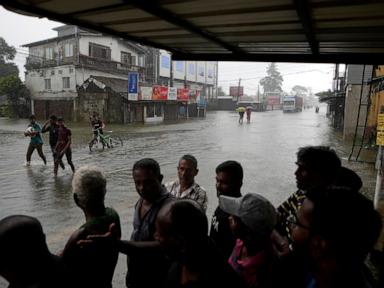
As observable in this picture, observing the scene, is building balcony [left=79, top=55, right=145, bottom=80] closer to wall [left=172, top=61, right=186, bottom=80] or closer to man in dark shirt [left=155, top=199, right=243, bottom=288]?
wall [left=172, top=61, right=186, bottom=80]

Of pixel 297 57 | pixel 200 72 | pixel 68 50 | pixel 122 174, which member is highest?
pixel 68 50

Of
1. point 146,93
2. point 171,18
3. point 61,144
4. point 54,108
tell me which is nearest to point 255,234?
point 171,18

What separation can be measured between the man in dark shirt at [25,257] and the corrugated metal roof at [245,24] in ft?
5.24

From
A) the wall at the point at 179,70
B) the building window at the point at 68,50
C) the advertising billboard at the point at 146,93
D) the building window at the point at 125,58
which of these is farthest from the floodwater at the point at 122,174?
the wall at the point at 179,70

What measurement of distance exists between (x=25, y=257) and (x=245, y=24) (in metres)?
2.37

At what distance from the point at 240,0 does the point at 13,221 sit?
185 cm

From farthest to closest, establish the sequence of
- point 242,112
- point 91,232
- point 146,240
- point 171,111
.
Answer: point 171,111 → point 242,112 → point 146,240 → point 91,232

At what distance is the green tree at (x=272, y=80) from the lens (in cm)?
11738

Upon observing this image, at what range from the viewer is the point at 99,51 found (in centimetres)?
3619

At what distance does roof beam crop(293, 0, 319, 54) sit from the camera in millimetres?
2344

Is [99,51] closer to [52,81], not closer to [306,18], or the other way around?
[52,81]

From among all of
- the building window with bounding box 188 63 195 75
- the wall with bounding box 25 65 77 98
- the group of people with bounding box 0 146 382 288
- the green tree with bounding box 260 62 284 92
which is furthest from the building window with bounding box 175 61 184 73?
the green tree with bounding box 260 62 284 92

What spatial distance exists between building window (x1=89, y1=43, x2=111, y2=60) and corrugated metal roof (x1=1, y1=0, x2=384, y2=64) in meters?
33.4

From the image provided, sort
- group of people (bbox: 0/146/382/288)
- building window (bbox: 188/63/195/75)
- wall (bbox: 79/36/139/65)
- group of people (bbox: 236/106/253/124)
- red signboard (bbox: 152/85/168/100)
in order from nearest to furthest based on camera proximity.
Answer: group of people (bbox: 0/146/382/288) < group of people (bbox: 236/106/253/124) < wall (bbox: 79/36/139/65) < red signboard (bbox: 152/85/168/100) < building window (bbox: 188/63/195/75)
